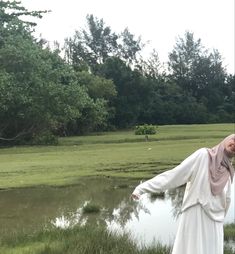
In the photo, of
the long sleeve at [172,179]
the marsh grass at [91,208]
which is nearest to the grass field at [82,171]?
the long sleeve at [172,179]

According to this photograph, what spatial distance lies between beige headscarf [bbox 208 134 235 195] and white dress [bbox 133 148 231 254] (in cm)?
5

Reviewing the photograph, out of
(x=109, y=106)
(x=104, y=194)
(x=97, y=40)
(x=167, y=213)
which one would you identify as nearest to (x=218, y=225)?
(x=167, y=213)

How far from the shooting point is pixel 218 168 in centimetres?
536

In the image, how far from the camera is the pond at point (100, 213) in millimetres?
10375

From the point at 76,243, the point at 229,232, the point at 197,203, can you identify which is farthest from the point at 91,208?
the point at 197,203

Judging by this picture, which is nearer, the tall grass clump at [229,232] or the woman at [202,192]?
the woman at [202,192]

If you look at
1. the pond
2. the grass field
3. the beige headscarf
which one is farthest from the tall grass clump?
the beige headscarf

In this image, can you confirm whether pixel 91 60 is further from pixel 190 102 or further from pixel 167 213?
pixel 167 213

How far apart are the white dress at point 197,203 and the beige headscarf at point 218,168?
0.16 ft

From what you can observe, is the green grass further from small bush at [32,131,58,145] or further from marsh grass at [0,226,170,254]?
marsh grass at [0,226,170,254]

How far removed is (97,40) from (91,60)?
5.10 metres

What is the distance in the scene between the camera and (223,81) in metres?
66.7

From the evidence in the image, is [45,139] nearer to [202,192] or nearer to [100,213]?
[100,213]

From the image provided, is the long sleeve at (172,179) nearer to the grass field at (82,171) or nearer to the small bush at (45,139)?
the grass field at (82,171)
